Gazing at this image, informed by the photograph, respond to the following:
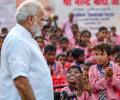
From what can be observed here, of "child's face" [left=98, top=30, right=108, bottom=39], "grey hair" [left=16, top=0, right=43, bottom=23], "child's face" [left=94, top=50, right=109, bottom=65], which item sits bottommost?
"child's face" [left=98, top=30, right=108, bottom=39]

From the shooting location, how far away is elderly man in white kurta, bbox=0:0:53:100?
231 inches

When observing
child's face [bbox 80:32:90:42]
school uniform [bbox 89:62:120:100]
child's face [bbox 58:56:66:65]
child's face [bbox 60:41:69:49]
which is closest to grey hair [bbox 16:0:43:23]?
school uniform [bbox 89:62:120:100]

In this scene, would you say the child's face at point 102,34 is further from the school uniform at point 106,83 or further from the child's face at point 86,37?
the school uniform at point 106,83

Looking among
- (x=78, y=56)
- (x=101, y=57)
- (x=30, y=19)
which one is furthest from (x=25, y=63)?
(x=78, y=56)

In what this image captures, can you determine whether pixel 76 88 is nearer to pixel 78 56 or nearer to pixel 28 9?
pixel 28 9

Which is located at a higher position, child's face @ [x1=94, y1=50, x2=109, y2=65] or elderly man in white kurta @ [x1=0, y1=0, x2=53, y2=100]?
elderly man in white kurta @ [x1=0, y1=0, x2=53, y2=100]

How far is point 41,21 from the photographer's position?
6.20m

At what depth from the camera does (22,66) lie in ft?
19.3

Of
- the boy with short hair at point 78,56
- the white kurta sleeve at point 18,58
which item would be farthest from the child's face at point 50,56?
the white kurta sleeve at point 18,58

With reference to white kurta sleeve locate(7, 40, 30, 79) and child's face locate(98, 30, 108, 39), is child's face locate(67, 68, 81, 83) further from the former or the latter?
child's face locate(98, 30, 108, 39)

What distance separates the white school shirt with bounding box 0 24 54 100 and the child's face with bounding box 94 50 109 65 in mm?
2164

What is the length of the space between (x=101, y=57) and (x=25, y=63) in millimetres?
2485

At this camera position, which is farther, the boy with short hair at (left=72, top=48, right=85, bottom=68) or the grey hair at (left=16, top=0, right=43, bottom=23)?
the boy with short hair at (left=72, top=48, right=85, bottom=68)

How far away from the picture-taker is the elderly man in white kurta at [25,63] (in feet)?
19.2
